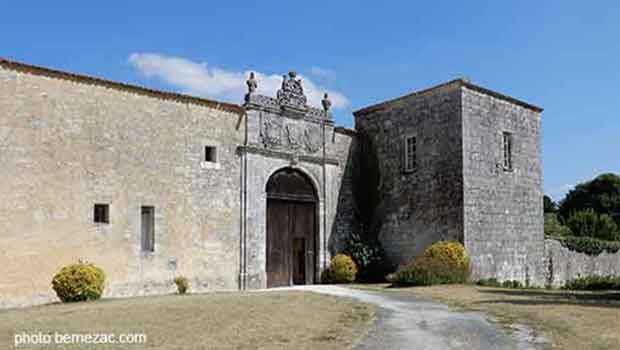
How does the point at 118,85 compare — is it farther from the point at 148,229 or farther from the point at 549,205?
the point at 549,205

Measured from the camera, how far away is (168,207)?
647 inches

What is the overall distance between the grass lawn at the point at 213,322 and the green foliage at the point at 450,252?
5.82 m

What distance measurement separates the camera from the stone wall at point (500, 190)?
18.8 meters

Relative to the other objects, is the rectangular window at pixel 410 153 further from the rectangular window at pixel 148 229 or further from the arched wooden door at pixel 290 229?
the rectangular window at pixel 148 229

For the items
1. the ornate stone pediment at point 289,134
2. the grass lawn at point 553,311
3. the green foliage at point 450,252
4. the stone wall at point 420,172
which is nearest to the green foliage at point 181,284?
the ornate stone pediment at point 289,134

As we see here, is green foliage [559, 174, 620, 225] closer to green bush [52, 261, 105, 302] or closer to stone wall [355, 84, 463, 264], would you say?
Result: stone wall [355, 84, 463, 264]

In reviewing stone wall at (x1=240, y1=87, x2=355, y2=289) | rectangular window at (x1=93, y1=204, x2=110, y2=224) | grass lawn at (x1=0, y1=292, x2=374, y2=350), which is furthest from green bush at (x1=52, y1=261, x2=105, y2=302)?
stone wall at (x1=240, y1=87, x2=355, y2=289)

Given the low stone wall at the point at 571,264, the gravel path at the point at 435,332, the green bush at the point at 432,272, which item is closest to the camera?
the gravel path at the point at 435,332

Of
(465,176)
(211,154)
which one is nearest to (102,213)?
(211,154)

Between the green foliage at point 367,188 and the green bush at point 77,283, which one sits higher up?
the green foliage at point 367,188

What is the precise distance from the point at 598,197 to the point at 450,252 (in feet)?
108

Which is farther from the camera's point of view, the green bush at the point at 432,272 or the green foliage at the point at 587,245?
the green foliage at the point at 587,245

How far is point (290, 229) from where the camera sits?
64.1ft

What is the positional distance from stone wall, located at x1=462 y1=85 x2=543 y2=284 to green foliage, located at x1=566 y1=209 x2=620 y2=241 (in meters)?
11.9
